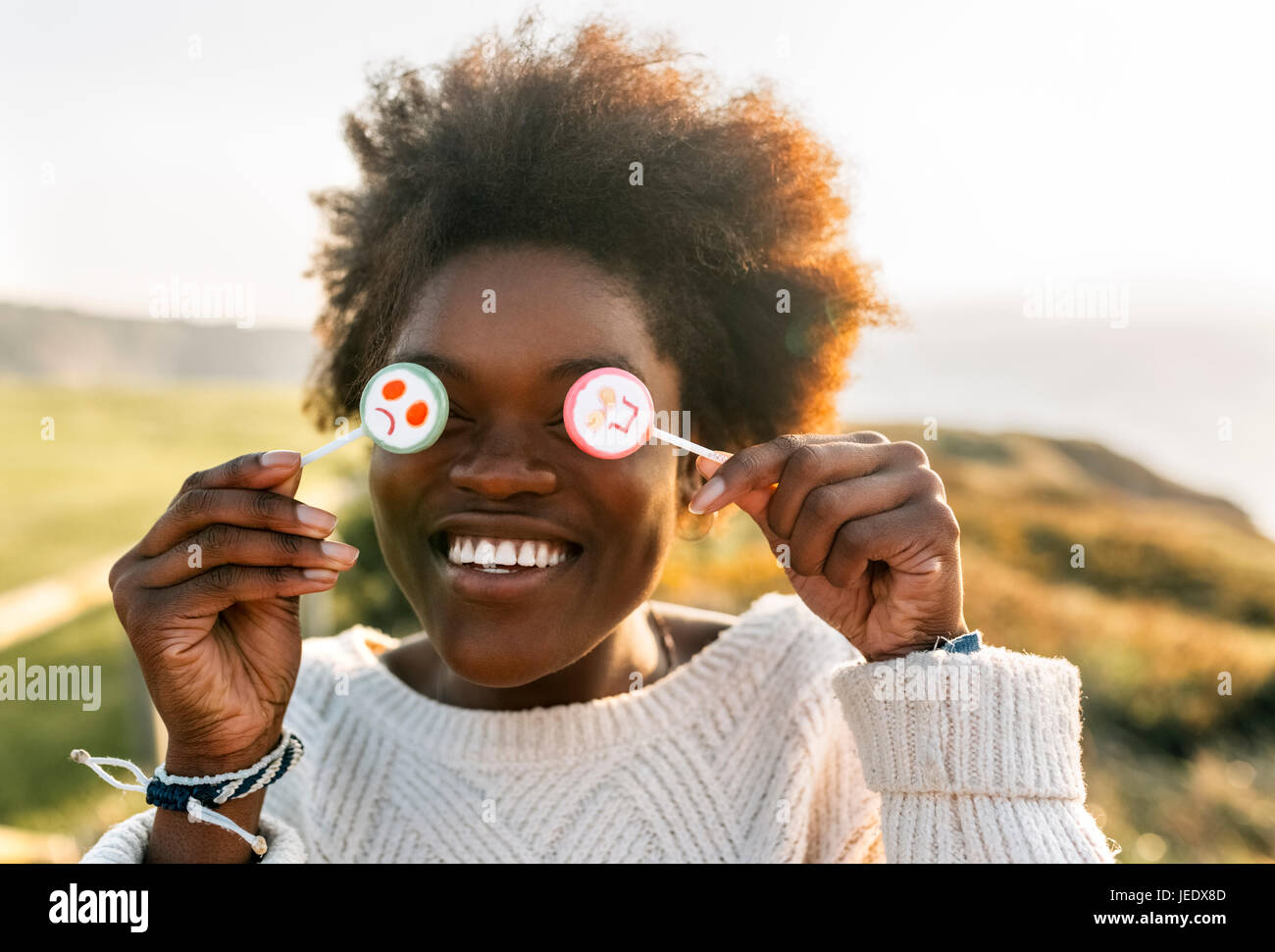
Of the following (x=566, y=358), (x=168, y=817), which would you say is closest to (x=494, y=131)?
(x=566, y=358)

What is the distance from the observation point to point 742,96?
2.52 meters

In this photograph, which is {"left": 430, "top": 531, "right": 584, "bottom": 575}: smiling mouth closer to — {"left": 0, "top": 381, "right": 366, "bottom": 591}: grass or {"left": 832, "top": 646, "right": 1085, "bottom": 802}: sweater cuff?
{"left": 832, "top": 646, "right": 1085, "bottom": 802}: sweater cuff

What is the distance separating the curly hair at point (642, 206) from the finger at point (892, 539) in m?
0.68

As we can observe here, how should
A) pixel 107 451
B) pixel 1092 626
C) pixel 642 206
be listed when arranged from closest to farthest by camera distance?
pixel 642 206
pixel 1092 626
pixel 107 451

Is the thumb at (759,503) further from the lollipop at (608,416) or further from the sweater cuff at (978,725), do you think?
the sweater cuff at (978,725)

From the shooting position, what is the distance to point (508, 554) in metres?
2.05

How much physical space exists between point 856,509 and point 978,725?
1.62 ft

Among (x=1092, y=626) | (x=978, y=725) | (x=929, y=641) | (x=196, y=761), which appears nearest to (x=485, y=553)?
(x=196, y=761)

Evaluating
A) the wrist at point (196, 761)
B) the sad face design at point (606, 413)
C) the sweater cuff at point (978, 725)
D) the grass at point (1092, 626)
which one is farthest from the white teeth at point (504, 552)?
the grass at point (1092, 626)

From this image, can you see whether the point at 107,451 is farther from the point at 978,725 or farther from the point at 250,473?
the point at 978,725

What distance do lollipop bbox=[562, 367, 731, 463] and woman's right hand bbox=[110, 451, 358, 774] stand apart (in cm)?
49

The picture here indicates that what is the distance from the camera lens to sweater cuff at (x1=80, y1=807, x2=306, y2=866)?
6.35ft

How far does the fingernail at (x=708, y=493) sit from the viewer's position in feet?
5.97

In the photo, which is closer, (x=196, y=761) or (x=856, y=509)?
(x=856, y=509)
